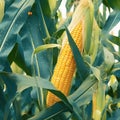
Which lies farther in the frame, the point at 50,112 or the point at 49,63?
the point at 49,63

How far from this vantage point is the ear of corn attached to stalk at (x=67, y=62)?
4.45 ft

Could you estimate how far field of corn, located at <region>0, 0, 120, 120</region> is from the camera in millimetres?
1337

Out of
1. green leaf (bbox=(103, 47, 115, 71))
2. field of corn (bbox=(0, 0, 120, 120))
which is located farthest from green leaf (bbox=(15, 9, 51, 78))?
green leaf (bbox=(103, 47, 115, 71))

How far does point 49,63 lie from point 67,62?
0.59ft

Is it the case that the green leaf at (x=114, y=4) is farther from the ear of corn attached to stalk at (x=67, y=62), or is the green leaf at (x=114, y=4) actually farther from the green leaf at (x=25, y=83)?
the green leaf at (x=25, y=83)

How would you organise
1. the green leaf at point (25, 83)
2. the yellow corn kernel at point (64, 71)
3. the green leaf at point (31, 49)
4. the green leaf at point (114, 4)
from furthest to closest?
1. the green leaf at point (114, 4)
2. the green leaf at point (31, 49)
3. the yellow corn kernel at point (64, 71)
4. the green leaf at point (25, 83)

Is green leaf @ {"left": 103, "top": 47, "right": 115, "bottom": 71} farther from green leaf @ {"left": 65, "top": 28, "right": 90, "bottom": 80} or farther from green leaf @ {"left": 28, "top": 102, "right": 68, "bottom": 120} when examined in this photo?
green leaf @ {"left": 28, "top": 102, "right": 68, "bottom": 120}

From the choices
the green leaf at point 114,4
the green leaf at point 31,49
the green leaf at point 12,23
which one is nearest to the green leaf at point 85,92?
the green leaf at point 31,49

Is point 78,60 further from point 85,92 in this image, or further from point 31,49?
point 31,49

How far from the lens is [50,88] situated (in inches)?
48.8

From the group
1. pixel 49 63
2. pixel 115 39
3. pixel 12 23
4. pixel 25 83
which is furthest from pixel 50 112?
pixel 115 39

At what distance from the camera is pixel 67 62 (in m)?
1.37

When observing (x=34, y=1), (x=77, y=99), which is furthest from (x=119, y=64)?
(x=34, y=1)

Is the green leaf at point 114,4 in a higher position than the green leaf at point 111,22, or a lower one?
higher
